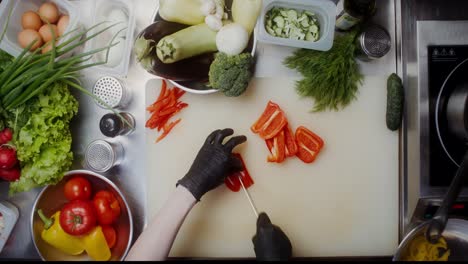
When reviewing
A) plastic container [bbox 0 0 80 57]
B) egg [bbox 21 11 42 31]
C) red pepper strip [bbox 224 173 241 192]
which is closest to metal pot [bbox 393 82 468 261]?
red pepper strip [bbox 224 173 241 192]

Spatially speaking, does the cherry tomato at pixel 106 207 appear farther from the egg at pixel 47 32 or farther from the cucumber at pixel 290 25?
the cucumber at pixel 290 25

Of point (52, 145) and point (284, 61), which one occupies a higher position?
point (284, 61)

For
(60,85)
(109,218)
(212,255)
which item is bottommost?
(212,255)

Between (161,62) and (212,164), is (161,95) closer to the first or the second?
(161,62)

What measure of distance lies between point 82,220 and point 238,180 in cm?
39

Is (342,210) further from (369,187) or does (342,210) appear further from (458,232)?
(458,232)

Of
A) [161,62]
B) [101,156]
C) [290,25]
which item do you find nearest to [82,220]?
[101,156]

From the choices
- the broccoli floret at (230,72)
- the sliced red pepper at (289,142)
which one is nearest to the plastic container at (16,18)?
the broccoli floret at (230,72)

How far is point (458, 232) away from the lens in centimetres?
99

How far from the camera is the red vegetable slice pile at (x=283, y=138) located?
1.07m

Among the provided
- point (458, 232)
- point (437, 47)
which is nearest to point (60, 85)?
point (437, 47)

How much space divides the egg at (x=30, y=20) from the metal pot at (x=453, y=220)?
0.96 meters

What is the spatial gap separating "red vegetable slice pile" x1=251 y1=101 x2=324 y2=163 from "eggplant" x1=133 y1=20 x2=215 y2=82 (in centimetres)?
18

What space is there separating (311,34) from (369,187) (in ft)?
1.33
